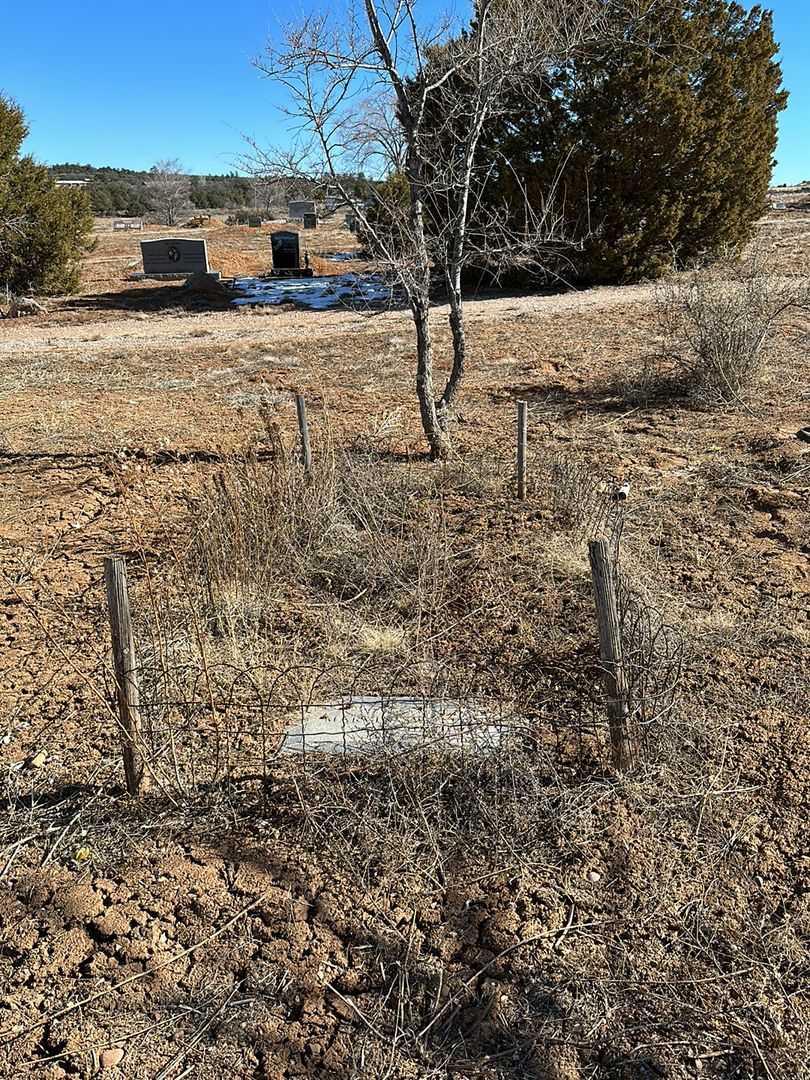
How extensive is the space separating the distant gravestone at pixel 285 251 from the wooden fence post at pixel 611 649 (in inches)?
798

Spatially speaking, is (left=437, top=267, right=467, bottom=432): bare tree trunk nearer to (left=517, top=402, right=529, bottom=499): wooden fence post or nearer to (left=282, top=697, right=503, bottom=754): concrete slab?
(left=517, top=402, right=529, bottom=499): wooden fence post

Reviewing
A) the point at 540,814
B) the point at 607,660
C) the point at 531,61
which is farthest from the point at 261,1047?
the point at 531,61

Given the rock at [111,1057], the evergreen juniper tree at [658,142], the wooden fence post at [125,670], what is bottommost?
the rock at [111,1057]

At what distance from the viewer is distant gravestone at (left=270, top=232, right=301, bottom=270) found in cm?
2102

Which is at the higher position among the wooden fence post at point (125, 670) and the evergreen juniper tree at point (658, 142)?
the evergreen juniper tree at point (658, 142)

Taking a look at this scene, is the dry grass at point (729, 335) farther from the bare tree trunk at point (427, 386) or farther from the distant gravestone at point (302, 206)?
the distant gravestone at point (302, 206)

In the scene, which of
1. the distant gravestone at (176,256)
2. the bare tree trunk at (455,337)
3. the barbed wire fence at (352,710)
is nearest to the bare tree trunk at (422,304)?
the bare tree trunk at (455,337)

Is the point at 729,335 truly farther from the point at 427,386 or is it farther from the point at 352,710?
the point at 352,710

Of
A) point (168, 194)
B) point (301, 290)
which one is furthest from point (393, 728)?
point (168, 194)

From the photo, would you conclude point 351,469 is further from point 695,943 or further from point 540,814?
point 695,943

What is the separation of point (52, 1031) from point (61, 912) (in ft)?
1.17

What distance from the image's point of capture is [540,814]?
2.58 meters

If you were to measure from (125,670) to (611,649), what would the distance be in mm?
1579

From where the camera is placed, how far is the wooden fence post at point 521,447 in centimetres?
486
